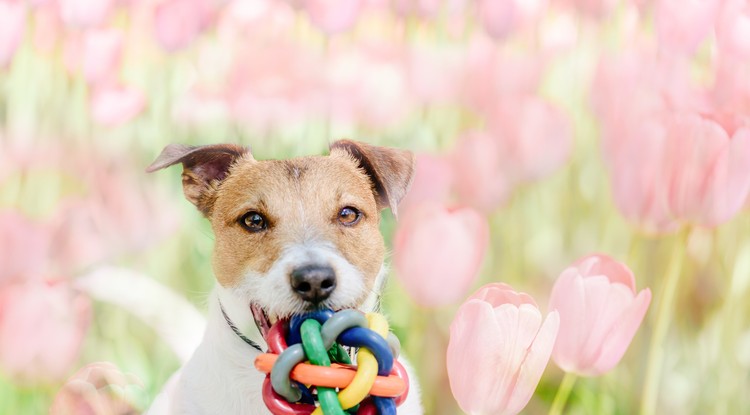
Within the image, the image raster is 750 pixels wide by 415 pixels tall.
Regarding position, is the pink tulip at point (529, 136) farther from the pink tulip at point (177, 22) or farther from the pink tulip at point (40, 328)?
the pink tulip at point (40, 328)

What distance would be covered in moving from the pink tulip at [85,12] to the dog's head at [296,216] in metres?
0.38

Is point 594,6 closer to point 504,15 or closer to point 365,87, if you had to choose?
point 504,15

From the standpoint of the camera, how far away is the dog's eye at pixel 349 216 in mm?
1185

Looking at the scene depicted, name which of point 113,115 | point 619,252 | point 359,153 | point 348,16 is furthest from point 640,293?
point 113,115

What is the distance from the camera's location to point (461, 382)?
1.18 meters

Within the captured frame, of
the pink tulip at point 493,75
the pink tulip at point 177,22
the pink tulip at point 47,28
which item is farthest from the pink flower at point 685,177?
the pink tulip at point 47,28

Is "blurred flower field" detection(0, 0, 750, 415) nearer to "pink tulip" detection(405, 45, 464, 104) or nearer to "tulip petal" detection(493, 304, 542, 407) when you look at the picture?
"pink tulip" detection(405, 45, 464, 104)

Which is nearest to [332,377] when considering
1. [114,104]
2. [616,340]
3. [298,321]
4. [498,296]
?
[298,321]

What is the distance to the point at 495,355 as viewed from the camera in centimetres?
115

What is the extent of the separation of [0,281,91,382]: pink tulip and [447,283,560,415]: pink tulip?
1.99ft

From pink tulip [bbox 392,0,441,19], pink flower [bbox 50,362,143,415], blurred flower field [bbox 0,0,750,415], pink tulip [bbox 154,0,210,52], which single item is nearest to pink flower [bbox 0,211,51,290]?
blurred flower field [bbox 0,0,750,415]

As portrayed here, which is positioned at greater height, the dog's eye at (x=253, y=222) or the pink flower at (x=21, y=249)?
the dog's eye at (x=253, y=222)

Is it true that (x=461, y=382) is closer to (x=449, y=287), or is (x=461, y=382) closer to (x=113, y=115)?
(x=449, y=287)

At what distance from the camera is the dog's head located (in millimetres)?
1059
